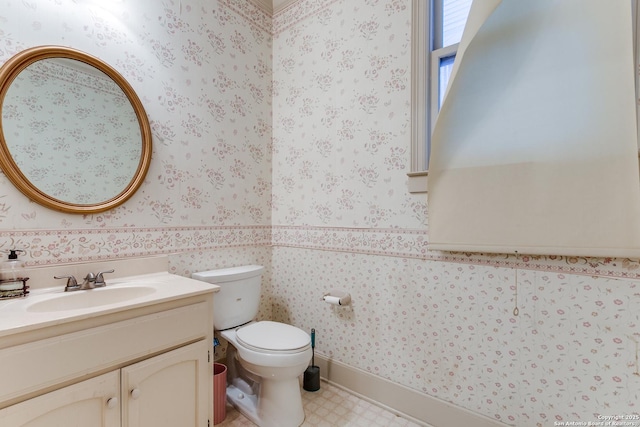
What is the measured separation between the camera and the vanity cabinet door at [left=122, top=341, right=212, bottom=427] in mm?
1121

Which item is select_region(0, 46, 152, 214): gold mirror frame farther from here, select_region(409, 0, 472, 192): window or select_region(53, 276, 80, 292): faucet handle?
select_region(409, 0, 472, 192): window

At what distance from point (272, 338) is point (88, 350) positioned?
32.3 inches

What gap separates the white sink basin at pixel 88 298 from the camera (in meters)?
1.20

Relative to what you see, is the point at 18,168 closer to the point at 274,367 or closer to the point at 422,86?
the point at 274,367

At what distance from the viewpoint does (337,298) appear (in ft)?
6.04

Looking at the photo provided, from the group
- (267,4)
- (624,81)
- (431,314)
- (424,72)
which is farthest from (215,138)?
(624,81)

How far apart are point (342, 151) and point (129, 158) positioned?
123 cm

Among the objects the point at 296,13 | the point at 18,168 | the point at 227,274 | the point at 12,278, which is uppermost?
the point at 296,13

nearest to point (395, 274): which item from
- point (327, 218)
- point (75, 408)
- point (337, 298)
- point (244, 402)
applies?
point (337, 298)

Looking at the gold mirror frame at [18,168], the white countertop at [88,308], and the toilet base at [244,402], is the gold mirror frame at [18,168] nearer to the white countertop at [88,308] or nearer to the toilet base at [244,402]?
the white countertop at [88,308]

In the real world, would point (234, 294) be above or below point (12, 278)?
below

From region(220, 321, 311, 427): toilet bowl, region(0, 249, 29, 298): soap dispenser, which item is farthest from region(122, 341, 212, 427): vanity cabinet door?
region(0, 249, 29, 298): soap dispenser

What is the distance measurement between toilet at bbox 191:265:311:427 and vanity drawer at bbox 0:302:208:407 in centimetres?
37

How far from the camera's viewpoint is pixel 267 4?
2.27 meters
